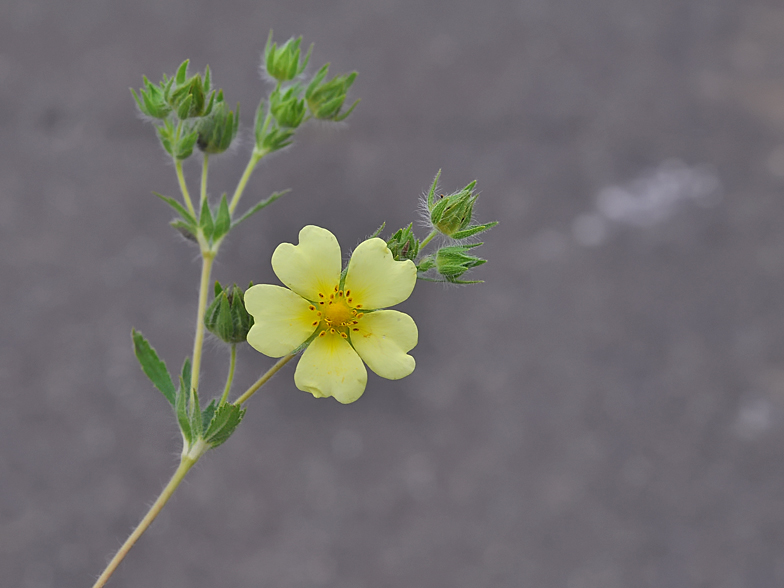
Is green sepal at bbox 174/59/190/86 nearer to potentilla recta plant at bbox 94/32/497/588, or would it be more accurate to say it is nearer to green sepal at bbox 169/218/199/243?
potentilla recta plant at bbox 94/32/497/588

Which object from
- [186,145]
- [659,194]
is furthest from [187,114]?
[659,194]

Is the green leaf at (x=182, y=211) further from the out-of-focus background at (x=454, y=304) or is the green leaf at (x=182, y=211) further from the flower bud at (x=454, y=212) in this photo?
the out-of-focus background at (x=454, y=304)

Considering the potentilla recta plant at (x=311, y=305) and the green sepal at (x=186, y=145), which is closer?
the potentilla recta plant at (x=311, y=305)

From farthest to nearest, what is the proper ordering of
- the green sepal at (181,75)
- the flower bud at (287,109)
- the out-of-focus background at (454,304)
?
the out-of-focus background at (454,304) < the flower bud at (287,109) < the green sepal at (181,75)

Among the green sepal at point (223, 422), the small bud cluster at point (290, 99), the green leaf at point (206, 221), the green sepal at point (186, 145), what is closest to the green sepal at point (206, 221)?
the green leaf at point (206, 221)

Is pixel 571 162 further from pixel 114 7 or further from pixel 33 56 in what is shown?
pixel 33 56

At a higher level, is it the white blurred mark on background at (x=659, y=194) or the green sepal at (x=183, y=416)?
the white blurred mark on background at (x=659, y=194)

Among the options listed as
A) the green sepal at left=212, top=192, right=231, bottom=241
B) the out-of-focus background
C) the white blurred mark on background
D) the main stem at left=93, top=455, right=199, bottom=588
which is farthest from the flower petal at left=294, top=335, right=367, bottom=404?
the white blurred mark on background
